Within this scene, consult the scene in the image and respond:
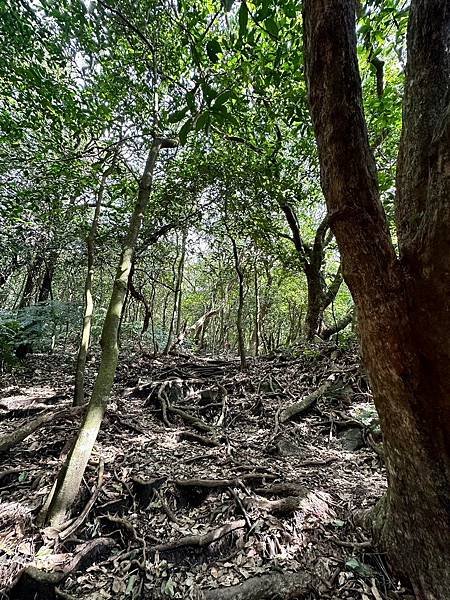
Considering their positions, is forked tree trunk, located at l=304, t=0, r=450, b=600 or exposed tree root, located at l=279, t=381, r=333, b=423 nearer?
forked tree trunk, located at l=304, t=0, r=450, b=600

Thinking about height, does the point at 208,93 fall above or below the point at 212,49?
below

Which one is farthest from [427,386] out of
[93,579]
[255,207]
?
[255,207]

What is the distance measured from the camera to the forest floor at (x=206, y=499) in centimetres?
254

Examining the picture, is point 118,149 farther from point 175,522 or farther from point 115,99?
point 175,522

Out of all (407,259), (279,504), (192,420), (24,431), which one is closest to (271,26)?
(407,259)

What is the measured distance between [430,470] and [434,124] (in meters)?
2.16

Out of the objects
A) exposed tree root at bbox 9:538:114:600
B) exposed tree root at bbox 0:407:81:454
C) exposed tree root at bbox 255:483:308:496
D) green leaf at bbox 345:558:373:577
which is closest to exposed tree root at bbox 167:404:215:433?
exposed tree root at bbox 0:407:81:454

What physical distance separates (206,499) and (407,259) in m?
3.13

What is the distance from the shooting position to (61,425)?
15.9 feet

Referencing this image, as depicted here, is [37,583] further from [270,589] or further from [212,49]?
[212,49]

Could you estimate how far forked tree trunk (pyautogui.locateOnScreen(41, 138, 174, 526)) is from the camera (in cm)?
316

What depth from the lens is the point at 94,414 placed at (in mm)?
3424

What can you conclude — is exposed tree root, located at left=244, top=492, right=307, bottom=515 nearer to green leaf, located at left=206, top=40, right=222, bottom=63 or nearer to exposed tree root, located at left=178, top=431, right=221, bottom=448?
exposed tree root, located at left=178, top=431, right=221, bottom=448

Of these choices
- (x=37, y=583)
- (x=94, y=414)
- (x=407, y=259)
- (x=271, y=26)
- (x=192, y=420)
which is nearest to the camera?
(x=271, y=26)
